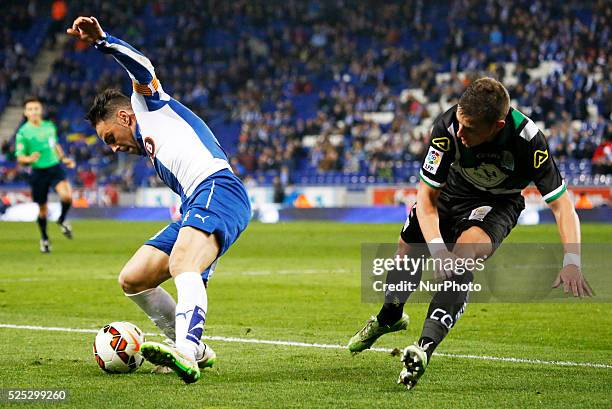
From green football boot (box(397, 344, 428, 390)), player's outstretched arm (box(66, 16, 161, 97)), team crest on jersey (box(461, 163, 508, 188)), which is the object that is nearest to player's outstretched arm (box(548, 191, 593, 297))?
team crest on jersey (box(461, 163, 508, 188))

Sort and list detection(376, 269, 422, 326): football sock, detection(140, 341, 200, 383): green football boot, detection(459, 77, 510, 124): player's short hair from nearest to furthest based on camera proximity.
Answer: detection(140, 341, 200, 383): green football boot
detection(459, 77, 510, 124): player's short hair
detection(376, 269, 422, 326): football sock

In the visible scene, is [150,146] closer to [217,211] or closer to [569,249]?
[217,211]

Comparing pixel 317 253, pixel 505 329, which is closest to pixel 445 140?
pixel 505 329

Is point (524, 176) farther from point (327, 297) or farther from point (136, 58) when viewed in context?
point (327, 297)

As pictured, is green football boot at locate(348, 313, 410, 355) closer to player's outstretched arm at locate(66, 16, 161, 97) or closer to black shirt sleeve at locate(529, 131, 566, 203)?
black shirt sleeve at locate(529, 131, 566, 203)

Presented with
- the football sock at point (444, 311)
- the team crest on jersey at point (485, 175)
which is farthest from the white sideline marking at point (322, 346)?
the team crest on jersey at point (485, 175)

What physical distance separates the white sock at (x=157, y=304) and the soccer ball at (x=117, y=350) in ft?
0.61

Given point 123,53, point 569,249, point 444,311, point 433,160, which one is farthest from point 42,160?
point 569,249

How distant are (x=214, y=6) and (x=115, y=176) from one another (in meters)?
13.0

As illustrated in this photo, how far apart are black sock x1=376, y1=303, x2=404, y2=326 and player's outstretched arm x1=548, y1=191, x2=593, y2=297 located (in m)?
1.55

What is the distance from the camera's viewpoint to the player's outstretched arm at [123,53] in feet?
A: 20.6

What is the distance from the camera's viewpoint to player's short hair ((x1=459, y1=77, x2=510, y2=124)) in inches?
225

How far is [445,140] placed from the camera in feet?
20.2

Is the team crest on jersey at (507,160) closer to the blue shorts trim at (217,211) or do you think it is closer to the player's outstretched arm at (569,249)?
the player's outstretched arm at (569,249)
